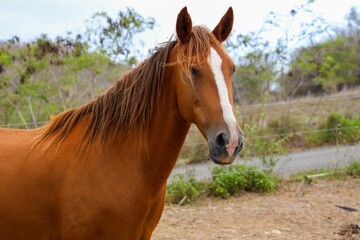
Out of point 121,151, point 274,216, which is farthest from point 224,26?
point 274,216

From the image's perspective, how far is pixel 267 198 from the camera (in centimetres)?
652

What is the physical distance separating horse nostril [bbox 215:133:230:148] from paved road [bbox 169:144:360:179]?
185 inches

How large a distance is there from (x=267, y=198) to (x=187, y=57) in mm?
4824

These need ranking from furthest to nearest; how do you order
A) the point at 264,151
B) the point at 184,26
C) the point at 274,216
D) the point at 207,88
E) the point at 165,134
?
the point at 264,151
the point at 274,216
the point at 165,134
the point at 184,26
the point at 207,88

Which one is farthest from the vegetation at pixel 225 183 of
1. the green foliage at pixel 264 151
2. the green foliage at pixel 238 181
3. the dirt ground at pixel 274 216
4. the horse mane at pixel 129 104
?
the horse mane at pixel 129 104

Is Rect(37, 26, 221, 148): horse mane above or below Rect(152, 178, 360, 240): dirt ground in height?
above

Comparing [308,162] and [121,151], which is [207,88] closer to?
[121,151]

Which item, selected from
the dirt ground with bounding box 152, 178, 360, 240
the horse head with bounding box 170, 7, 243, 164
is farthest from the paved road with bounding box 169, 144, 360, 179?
the horse head with bounding box 170, 7, 243, 164

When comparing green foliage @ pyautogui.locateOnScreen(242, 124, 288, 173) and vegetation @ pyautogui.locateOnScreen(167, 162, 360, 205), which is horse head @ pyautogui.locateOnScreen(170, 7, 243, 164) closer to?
vegetation @ pyautogui.locateOnScreen(167, 162, 360, 205)

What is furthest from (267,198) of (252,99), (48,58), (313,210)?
(252,99)

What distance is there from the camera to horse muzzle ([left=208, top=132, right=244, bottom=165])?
199cm

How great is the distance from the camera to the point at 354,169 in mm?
7676

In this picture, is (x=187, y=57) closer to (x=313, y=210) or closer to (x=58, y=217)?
(x=58, y=217)

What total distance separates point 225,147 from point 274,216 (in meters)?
3.84
